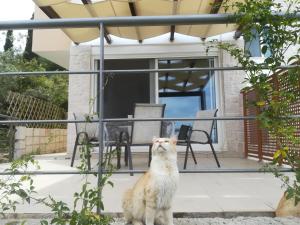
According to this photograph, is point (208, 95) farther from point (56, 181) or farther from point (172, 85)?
point (56, 181)

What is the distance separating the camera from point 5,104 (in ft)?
25.4

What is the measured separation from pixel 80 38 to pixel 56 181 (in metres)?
3.19

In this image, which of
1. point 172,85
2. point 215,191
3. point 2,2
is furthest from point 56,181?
point 2,2

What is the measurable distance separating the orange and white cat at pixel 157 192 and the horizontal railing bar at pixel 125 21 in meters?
0.64

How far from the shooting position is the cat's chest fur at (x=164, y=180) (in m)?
1.60

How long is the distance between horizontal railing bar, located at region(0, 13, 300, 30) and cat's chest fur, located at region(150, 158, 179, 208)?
736mm

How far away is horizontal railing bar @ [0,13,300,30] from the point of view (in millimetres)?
1684

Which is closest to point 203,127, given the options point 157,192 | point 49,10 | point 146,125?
point 146,125

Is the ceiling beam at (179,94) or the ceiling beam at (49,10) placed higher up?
the ceiling beam at (49,10)

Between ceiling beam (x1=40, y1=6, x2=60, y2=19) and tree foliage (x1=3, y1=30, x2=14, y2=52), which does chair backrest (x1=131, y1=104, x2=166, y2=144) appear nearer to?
ceiling beam (x1=40, y1=6, x2=60, y2=19)

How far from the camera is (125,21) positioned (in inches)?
67.3

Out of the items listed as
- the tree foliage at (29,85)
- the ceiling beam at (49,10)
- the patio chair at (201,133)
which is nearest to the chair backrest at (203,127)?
the patio chair at (201,133)

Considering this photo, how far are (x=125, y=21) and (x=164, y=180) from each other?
2.82 ft

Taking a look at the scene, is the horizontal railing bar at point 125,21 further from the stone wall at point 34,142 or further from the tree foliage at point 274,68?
the stone wall at point 34,142
